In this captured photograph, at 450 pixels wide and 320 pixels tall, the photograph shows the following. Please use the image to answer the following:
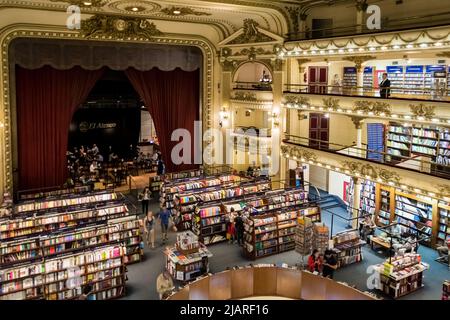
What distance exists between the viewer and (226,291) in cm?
927

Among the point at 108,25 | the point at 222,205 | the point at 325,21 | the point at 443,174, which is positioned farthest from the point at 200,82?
the point at 443,174

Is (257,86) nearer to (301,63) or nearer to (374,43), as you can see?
(301,63)

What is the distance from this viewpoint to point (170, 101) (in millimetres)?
18703

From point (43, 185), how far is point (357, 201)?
11.5 meters

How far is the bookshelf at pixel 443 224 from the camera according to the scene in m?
12.4

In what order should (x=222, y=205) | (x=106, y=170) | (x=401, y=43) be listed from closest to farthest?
(x=401, y=43), (x=222, y=205), (x=106, y=170)

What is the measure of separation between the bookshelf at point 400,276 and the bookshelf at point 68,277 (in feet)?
20.4

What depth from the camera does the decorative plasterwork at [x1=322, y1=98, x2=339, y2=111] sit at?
13.8 m

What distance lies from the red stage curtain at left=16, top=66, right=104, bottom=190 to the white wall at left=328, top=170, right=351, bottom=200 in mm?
10320

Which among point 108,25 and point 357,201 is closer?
point 357,201

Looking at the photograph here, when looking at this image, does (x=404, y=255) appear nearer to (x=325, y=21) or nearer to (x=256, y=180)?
(x=256, y=180)

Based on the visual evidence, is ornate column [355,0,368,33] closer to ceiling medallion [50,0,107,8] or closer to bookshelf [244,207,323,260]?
bookshelf [244,207,323,260]

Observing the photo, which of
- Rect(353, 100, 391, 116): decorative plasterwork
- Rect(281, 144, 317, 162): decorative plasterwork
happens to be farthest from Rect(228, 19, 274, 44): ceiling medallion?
Rect(353, 100, 391, 116): decorative plasterwork
